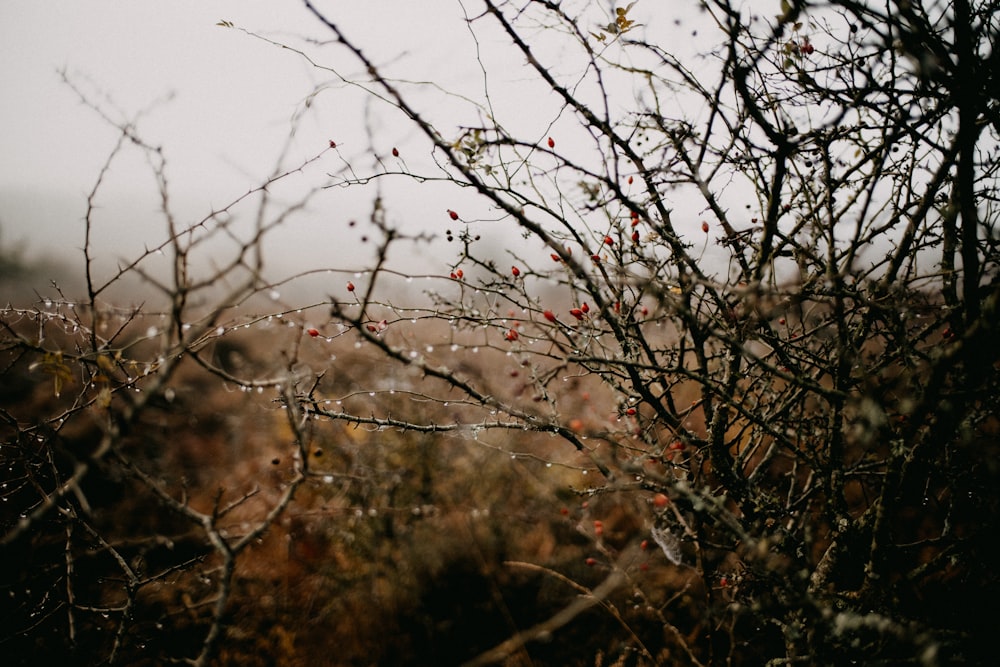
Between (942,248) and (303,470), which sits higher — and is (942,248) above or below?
below

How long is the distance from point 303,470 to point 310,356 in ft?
17.1

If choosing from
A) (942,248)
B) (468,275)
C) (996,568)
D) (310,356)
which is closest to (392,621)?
(310,356)

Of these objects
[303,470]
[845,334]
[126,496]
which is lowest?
[845,334]

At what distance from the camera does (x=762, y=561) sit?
141 cm

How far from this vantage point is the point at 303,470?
115cm

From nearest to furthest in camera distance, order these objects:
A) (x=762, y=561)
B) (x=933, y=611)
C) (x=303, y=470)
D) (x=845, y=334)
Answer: (x=303, y=470) < (x=762, y=561) < (x=845, y=334) < (x=933, y=611)

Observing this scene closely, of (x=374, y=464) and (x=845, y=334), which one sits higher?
(x=374, y=464)

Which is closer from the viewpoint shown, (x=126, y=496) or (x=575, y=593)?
(x=575, y=593)

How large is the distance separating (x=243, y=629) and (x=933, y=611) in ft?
18.5

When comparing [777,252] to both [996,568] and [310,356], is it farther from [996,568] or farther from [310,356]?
[310,356]

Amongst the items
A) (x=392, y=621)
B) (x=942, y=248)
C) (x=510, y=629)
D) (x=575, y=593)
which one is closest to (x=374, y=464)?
(x=392, y=621)

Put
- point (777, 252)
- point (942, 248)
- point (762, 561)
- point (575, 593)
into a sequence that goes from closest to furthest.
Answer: point (762, 561) → point (942, 248) → point (777, 252) → point (575, 593)

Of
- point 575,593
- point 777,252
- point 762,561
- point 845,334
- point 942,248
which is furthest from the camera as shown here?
point 575,593

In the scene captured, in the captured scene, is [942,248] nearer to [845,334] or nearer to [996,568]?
[845,334]
